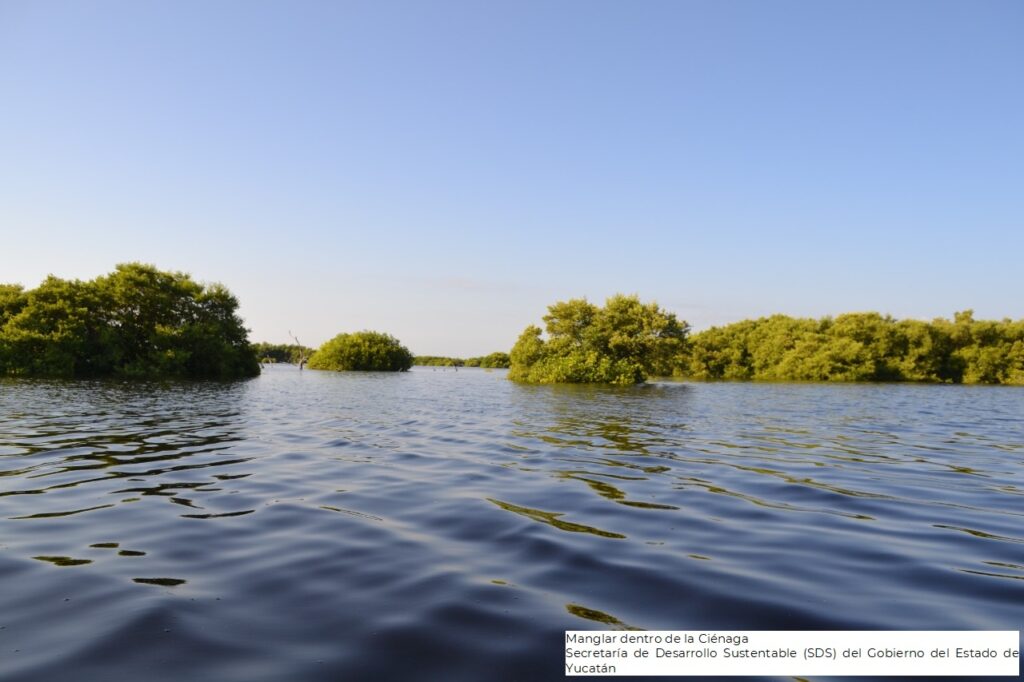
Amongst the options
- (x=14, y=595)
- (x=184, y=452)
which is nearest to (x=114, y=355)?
(x=184, y=452)

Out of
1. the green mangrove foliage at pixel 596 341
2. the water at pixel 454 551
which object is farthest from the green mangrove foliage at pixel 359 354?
the water at pixel 454 551

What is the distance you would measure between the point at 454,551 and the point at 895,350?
90.9 meters

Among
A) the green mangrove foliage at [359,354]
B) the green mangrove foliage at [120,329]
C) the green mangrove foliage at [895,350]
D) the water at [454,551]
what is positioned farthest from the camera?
the green mangrove foliage at [359,354]

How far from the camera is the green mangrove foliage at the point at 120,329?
48.7 metres

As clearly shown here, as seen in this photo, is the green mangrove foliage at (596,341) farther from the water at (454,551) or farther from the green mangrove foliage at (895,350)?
the water at (454,551)

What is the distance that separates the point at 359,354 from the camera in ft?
402

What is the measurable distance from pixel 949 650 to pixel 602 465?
7264 millimetres

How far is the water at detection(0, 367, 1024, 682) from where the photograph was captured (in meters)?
3.59

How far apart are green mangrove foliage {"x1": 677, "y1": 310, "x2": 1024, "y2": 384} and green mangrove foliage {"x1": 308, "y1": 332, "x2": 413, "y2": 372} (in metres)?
73.3

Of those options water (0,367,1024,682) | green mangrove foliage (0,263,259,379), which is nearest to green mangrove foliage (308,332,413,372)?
green mangrove foliage (0,263,259,379)

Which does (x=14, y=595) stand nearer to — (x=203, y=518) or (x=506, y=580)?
(x=203, y=518)

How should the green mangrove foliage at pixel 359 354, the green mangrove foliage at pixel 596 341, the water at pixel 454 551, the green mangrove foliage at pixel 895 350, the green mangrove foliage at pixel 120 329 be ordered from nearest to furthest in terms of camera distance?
the water at pixel 454 551, the green mangrove foliage at pixel 120 329, the green mangrove foliage at pixel 596 341, the green mangrove foliage at pixel 895 350, the green mangrove foliage at pixel 359 354

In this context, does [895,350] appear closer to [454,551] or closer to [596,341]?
[596,341]

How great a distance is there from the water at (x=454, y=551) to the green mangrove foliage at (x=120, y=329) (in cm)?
4632
